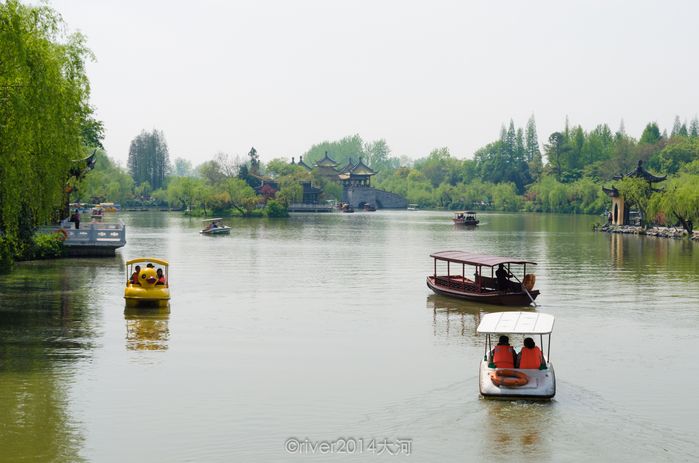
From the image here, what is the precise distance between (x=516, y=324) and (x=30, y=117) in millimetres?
17243

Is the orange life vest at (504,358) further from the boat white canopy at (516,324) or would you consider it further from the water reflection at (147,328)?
the water reflection at (147,328)

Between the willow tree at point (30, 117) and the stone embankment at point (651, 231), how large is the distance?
59191 mm

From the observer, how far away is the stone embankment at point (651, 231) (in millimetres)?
81725

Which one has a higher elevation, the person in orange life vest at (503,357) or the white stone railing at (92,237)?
the white stone railing at (92,237)

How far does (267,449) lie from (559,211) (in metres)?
154

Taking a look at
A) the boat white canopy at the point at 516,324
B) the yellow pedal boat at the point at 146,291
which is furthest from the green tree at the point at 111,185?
the boat white canopy at the point at 516,324

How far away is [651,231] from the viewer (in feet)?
287

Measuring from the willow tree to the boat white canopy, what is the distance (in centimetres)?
1628

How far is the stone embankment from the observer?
81.7 m

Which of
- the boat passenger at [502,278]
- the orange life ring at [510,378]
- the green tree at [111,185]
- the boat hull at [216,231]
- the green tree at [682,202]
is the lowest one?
the orange life ring at [510,378]

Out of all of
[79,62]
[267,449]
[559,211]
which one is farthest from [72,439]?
[559,211]

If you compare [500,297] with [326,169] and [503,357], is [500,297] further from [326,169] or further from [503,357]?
[326,169]

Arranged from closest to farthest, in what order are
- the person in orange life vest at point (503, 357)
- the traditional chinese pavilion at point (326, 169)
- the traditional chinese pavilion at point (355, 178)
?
the person in orange life vest at point (503, 357)
the traditional chinese pavilion at point (355, 178)
the traditional chinese pavilion at point (326, 169)

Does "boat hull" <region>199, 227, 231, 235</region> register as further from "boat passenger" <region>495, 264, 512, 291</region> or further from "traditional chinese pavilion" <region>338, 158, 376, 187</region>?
"traditional chinese pavilion" <region>338, 158, 376, 187</region>
